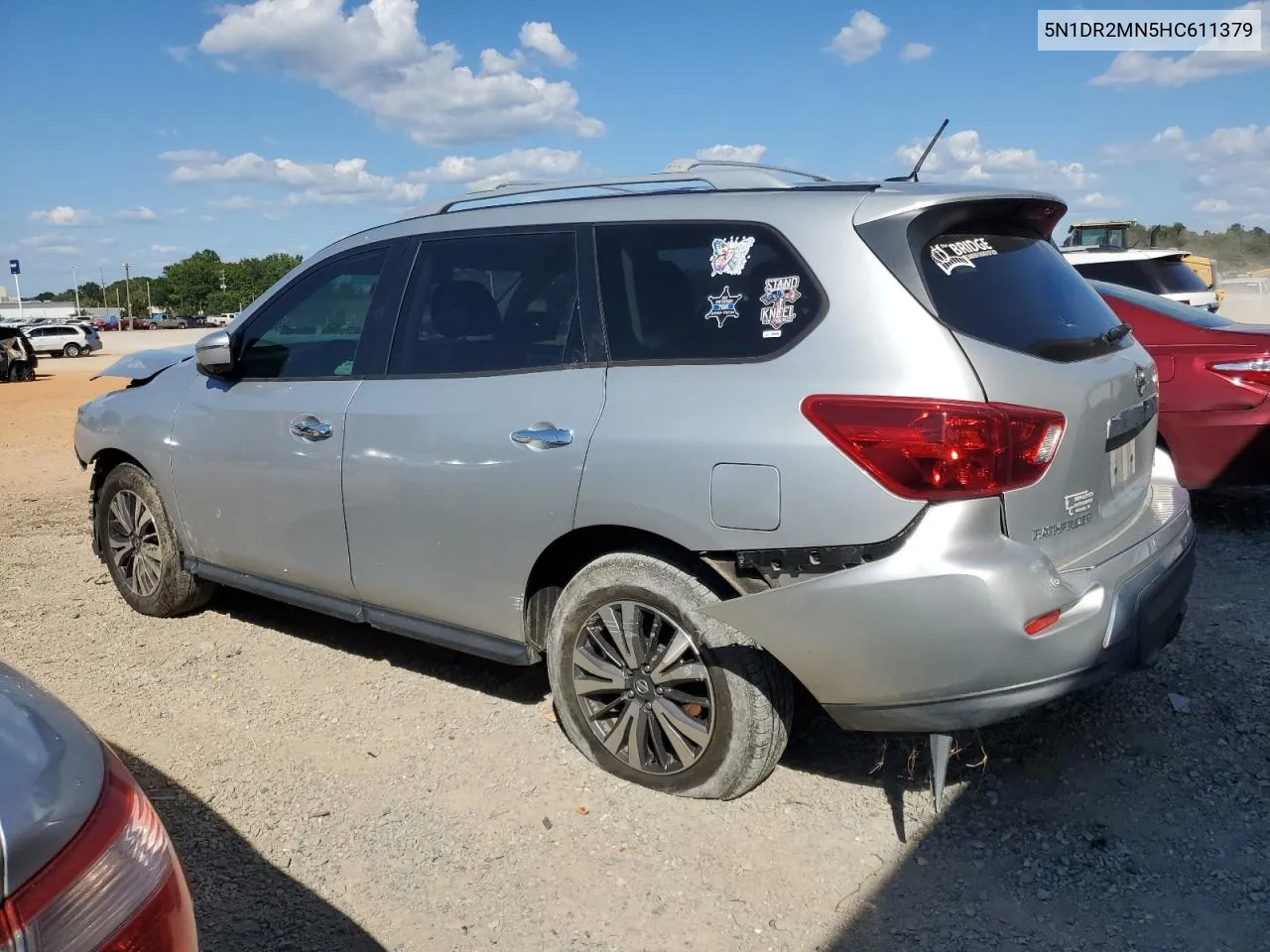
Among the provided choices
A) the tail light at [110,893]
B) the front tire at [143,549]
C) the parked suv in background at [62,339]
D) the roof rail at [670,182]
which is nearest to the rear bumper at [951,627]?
the roof rail at [670,182]

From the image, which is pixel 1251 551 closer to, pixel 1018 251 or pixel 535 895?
pixel 1018 251

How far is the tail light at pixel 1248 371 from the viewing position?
18.9 feet

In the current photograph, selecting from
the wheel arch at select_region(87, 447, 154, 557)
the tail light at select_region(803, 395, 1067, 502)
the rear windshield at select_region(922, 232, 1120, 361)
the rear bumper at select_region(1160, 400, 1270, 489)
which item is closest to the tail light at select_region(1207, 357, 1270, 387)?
the rear bumper at select_region(1160, 400, 1270, 489)

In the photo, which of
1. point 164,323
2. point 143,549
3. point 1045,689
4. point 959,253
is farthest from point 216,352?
point 164,323

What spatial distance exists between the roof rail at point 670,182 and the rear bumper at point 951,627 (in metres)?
1.30

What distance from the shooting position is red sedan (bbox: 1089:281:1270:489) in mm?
5746

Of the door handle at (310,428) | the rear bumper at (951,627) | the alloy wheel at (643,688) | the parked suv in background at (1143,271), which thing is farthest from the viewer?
the parked suv in background at (1143,271)

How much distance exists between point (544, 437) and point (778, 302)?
2.83 feet

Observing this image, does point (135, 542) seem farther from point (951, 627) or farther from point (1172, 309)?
point (1172, 309)

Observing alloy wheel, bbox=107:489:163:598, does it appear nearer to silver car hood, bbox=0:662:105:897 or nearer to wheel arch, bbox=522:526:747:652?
wheel arch, bbox=522:526:747:652

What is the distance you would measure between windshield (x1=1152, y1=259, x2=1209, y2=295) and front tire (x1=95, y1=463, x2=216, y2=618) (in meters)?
9.19

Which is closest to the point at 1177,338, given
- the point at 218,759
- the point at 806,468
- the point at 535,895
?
the point at 806,468

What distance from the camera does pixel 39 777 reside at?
65.2 inches

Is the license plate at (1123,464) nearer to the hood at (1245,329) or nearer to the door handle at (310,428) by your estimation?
the door handle at (310,428)
